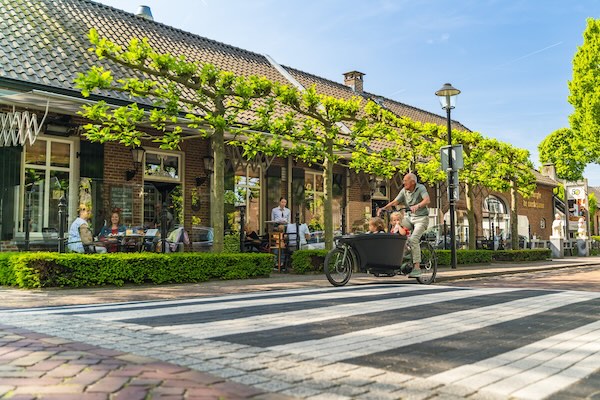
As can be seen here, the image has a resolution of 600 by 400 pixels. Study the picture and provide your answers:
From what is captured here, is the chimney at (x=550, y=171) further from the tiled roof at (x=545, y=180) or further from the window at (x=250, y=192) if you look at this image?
the window at (x=250, y=192)

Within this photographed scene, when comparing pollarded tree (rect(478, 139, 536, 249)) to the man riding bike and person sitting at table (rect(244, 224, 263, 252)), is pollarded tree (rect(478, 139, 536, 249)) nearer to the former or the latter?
Answer: person sitting at table (rect(244, 224, 263, 252))

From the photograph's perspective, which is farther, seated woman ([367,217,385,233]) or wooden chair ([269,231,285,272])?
wooden chair ([269,231,285,272])

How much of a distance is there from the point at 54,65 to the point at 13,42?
1176 millimetres

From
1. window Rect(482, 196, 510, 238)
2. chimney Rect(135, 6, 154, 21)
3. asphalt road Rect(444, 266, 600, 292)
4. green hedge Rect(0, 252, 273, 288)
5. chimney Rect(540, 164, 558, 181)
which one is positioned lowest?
asphalt road Rect(444, 266, 600, 292)

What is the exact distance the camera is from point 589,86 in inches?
1019

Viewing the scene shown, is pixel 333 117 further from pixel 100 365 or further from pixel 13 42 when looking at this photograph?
pixel 100 365

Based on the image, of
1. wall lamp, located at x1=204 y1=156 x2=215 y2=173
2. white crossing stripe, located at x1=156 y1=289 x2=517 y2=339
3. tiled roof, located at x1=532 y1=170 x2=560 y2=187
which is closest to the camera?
white crossing stripe, located at x1=156 y1=289 x2=517 y2=339

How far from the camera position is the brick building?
11438 mm

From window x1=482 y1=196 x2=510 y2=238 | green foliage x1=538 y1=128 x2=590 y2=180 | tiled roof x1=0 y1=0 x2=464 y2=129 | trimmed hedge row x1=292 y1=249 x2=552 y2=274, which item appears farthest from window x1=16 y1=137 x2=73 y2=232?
green foliage x1=538 y1=128 x2=590 y2=180

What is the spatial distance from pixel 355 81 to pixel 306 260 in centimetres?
1683

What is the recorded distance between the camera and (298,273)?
11711mm

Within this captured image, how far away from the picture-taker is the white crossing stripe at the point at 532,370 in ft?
9.00

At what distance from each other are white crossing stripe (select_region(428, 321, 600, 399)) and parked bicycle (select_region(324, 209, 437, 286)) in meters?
4.73

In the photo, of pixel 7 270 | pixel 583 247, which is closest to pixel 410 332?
pixel 7 270
